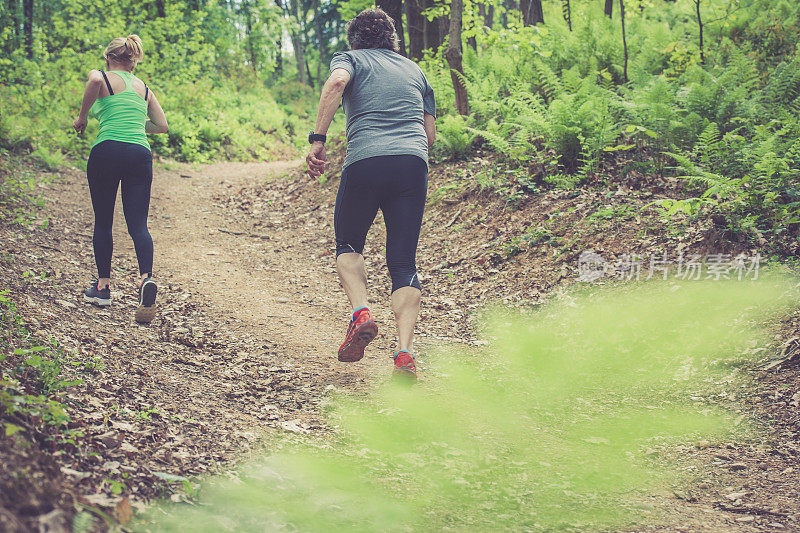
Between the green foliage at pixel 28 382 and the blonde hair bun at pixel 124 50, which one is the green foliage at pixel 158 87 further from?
the green foliage at pixel 28 382

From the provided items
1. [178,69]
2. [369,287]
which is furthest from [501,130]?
[178,69]

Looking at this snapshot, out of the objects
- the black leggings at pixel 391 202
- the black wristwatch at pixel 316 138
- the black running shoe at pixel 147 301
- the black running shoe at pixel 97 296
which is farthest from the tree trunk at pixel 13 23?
the black leggings at pixel 391 202

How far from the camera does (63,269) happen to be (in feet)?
19.2

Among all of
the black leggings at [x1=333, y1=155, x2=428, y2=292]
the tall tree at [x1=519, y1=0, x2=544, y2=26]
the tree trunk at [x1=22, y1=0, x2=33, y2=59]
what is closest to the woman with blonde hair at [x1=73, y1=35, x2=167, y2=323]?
the black leggings at [x1=333, y1=155, x2=428, y2=292]

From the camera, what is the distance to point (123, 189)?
4.88m

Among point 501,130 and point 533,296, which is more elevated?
point 501,130

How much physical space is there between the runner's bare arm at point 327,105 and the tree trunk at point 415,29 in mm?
9180

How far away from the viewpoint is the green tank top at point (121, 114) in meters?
4.70

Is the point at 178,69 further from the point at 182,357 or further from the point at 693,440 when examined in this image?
the point at 693,440

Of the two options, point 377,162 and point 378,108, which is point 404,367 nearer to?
point 377,162

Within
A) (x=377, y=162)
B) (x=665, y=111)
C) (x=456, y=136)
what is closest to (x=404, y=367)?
(x=377, y=162)

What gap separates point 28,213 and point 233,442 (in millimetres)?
6258

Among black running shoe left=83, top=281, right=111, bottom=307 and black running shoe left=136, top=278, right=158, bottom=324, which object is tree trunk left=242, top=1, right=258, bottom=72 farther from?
black running shoe left=136, top=278, right=158, bottom=324

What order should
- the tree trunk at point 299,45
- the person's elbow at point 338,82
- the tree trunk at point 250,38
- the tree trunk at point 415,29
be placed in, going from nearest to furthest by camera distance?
1. the person's elbow at point 338,82
2. the tree trunk at point 415,29
3. the tree trunk at point 250,38
4. the tree trunk at point 299,45
